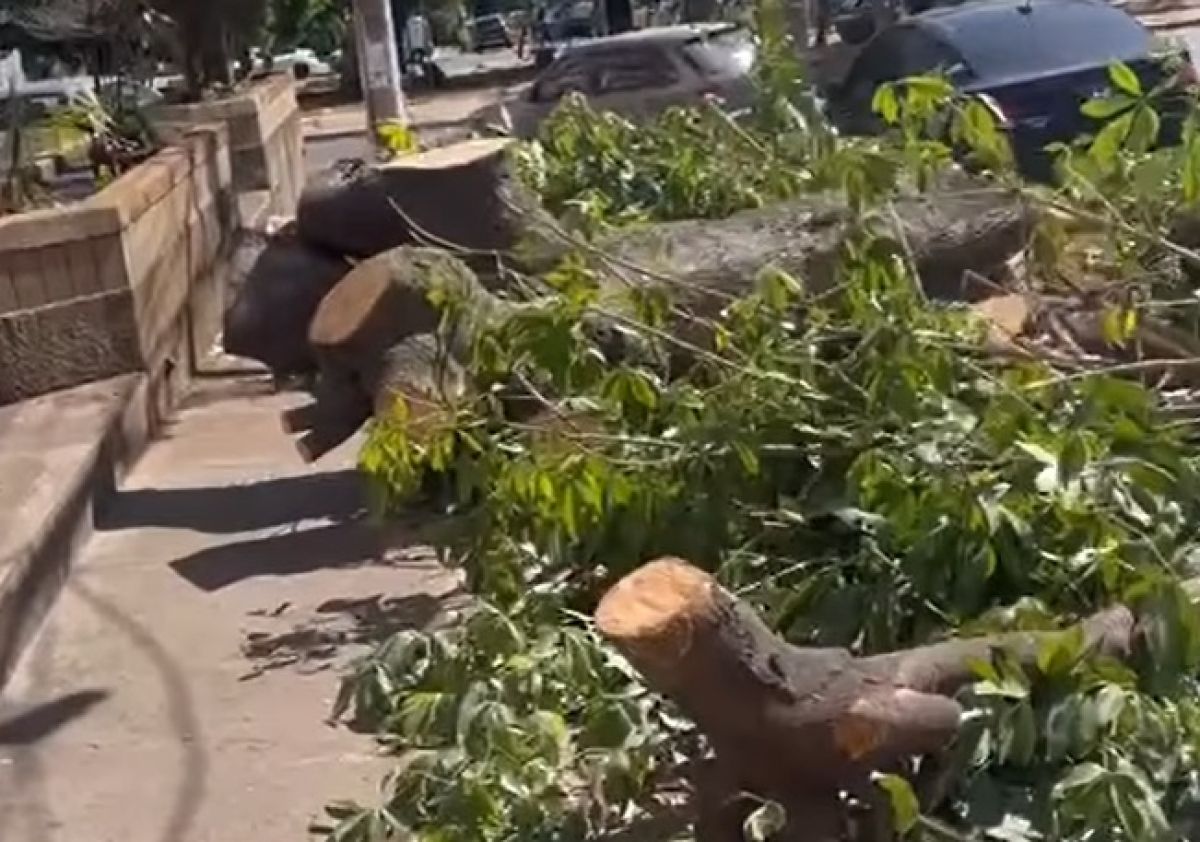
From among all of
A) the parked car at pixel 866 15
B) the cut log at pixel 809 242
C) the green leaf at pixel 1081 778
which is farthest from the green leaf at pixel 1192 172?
the parked car at pixel 866 15

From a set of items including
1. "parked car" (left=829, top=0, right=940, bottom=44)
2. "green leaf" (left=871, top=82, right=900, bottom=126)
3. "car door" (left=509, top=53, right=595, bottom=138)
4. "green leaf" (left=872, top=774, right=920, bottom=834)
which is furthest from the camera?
"parked car" (left=829, top=0, right=940, bottom=44)

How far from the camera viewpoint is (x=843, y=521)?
5.05 meters

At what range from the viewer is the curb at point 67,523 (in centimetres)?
719

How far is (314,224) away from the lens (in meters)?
8.88

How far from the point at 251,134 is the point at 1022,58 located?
5.52 m

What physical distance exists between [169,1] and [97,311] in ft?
31.0

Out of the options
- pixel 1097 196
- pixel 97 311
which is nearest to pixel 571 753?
pixel 1097 196

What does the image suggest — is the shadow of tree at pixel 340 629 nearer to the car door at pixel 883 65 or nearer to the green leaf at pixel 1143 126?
the green leaf at pixel 1143 126

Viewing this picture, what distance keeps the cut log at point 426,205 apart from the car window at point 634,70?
10376mm

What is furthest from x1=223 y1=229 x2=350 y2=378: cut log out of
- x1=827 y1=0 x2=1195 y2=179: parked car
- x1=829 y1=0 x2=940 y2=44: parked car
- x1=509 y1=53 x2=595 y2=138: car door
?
x1=829 y1=0 x2=940 y2=44: parked car

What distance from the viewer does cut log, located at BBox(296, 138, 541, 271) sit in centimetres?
838

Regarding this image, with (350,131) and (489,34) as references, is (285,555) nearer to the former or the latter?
(350,131)

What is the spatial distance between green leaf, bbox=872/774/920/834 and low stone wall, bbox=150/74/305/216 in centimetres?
1188

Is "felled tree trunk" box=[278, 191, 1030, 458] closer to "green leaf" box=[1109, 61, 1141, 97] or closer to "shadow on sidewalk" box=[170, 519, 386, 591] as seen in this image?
"shadow on sidewalk" box=[170, 519, 386, 591]
